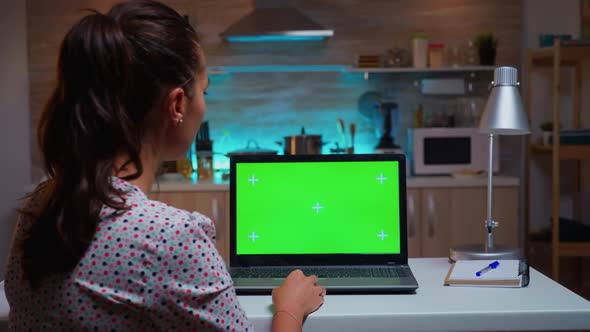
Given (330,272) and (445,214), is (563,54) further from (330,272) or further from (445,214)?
(330,272)

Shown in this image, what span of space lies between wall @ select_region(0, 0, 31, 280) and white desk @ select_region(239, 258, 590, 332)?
3.08 meters

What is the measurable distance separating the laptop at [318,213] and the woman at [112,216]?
0.85m

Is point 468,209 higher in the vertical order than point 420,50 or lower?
lower

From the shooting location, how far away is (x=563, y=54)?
421cm

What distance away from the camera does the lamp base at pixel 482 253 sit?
2.10 meters

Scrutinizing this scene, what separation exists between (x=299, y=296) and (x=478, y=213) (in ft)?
8.80

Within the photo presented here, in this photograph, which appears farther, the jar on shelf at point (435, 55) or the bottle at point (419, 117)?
the bottle at point (419, 117)

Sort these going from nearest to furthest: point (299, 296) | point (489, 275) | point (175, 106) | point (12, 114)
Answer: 1. point (175, 106)
2. point (299, 296)
3. point (489, 275)
4. point (12, 114)

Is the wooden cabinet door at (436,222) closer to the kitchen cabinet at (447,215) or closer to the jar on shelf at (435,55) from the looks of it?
the kitchen cabinet at (447,215)

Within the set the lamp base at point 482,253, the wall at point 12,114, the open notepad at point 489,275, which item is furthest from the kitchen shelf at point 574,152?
the wall at point 12,114

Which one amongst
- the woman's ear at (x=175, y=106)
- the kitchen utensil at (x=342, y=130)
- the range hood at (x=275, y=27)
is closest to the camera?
the woman's ear at (x=175, y=106)

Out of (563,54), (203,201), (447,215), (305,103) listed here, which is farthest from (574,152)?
(203,201)

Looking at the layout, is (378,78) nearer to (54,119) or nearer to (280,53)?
(280,53)

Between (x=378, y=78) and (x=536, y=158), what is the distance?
108 cm
